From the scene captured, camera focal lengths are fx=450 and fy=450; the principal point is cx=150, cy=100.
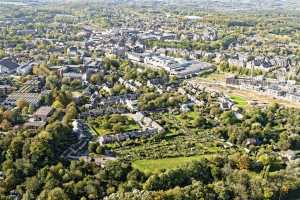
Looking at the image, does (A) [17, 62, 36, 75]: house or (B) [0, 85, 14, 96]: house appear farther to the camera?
(A) [17, 62, 36, 75]: house

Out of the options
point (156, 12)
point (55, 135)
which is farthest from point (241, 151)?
point (156, 12)

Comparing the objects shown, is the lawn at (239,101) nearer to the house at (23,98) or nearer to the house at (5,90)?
the house at (23,98)

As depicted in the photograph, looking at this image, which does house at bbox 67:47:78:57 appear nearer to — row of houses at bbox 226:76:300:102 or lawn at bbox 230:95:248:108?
row of houses at bbox 226:76:300:102

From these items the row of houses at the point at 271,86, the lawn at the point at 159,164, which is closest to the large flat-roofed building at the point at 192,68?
the row of houses at the point at 271,86

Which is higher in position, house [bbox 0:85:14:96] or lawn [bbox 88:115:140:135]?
house [bbox 0:85:14:96]

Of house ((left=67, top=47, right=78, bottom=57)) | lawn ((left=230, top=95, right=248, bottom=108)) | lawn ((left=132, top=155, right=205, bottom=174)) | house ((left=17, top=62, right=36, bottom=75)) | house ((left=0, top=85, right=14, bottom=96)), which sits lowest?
lawn ((left=132, top=155, right=205, bottom=174))

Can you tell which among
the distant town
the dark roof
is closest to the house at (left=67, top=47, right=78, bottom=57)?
the distant town

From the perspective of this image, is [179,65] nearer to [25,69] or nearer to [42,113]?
[25,69]
